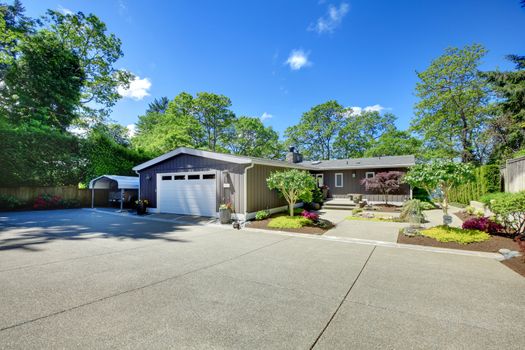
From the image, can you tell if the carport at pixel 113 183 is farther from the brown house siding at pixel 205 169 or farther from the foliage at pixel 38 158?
the foliage at pixel 38 158

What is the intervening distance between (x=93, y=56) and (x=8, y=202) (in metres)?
14.0

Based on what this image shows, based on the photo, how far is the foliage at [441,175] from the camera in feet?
19.8

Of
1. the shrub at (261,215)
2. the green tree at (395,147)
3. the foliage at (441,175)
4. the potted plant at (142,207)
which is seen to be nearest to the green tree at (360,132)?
the green tree at (395,147)

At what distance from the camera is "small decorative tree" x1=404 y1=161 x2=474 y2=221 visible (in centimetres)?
603

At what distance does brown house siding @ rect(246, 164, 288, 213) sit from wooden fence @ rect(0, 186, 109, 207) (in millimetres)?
12532

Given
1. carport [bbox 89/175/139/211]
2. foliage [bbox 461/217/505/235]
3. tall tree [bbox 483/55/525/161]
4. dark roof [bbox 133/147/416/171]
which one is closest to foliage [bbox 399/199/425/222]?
foliage [bbox 461/217/505/235]

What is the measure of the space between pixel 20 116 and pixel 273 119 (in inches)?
1011

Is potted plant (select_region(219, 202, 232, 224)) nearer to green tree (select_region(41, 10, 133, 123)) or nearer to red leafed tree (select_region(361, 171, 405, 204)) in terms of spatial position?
red leafed tree (select_region(361, 171, 405, 204))

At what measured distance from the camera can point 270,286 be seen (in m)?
3.53

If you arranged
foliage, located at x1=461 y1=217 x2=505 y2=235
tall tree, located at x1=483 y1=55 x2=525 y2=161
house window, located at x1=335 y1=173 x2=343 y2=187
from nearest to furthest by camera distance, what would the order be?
1. foliage, located at x1=461 y1=217 x2=505 y2=235
2. tall tree, located at x1=483 y1=55 x2=525 y2=161
3. house window, located at x1=335 y1=173 x2=343 y2=187

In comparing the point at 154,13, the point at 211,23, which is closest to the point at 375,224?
the point at 211,23

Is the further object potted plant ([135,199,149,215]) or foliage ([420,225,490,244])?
potted plant ([135,199,149,215])

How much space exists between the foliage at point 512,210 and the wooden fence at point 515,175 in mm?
4415

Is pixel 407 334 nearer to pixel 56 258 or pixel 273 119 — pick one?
pixel 56 258
